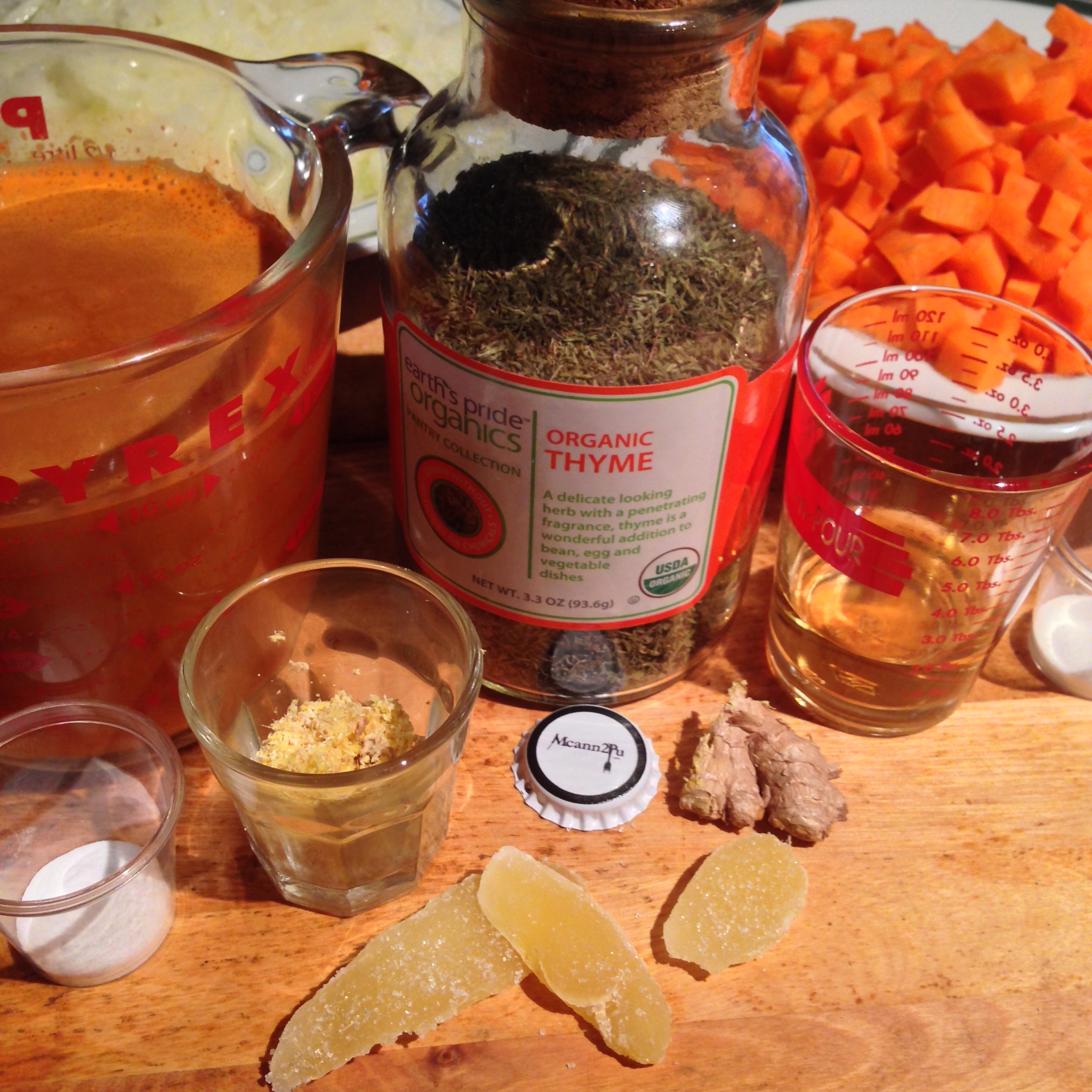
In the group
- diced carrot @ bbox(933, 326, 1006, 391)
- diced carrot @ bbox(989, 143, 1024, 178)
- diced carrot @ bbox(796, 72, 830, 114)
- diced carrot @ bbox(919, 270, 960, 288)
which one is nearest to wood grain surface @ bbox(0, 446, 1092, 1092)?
diced carrot @ bbox(933, 326, 1006, 391)

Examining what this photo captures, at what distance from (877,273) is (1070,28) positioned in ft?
1.28

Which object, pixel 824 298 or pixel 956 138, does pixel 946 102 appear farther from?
pixel 824 298

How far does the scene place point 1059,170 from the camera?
1.00 m

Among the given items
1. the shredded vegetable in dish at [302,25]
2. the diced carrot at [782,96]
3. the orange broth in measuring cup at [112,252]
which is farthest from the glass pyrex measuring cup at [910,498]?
the shredded vegetable in dish at [302,25]

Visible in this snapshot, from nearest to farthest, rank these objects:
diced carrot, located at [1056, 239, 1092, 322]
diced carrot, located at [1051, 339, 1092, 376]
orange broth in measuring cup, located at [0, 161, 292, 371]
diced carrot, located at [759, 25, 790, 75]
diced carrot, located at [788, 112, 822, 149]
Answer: orange broth in measuring cup, located at [0, 161, 292, 371] < diced carrot, located at [1051, 339, 1092, 376] < diced carrot, located at [1056, 239, 1092, 322] < diced carrot, located at [788, 112, 822, 149] < diced carrot, located at [759, 25, 790, 75]

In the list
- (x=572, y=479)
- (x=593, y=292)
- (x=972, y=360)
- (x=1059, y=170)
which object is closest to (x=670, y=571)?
(x=572, y=479)

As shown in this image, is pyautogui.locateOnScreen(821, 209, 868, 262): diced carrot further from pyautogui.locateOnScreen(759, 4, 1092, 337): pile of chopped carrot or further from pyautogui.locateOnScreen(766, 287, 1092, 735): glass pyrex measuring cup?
pyautogui.locateOnScreen(766, 287, 1092, 735): glass pyrex measuring cup

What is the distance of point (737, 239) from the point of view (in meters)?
0.73

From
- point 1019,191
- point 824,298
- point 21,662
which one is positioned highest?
point 1019,191

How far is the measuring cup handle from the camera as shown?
815mm

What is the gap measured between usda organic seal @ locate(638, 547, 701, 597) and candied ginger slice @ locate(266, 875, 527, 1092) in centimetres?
26

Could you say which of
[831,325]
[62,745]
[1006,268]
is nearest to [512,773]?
[62,745]

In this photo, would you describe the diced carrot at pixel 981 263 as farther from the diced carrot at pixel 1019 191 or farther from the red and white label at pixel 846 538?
the red and white label at pixel 846 538

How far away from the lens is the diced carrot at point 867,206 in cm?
106
